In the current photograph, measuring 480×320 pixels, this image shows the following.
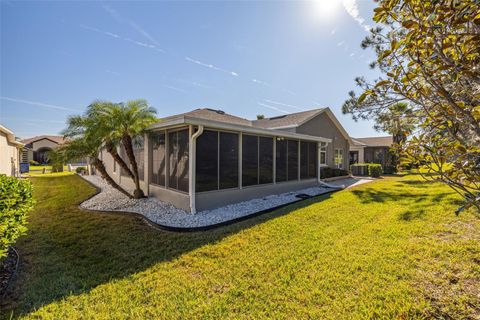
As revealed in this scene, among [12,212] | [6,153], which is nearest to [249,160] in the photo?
[12,212]

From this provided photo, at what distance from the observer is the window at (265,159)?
10.0 metres

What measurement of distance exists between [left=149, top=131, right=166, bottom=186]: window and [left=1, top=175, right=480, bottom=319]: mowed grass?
2.95 metres

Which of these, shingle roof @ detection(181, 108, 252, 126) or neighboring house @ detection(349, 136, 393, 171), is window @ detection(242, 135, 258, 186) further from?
neighboring house @ detection(349, 136, 393, 171)

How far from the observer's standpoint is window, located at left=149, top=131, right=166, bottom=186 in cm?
916

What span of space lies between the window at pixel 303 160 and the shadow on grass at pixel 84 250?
5.35 meters

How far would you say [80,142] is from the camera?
8172 mm

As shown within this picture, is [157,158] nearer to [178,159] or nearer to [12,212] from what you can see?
[178,159]

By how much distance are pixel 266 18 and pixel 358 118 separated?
7.59m

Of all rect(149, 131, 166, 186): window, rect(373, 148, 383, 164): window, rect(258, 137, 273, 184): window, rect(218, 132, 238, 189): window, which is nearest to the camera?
rect(218, 132, 238, 189): window

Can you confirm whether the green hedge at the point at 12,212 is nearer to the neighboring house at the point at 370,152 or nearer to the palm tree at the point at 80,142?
the palm tree at the point at 80,142

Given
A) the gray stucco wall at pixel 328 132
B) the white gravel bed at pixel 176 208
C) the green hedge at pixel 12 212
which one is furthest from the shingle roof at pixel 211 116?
the green hedge at pixel 12 212

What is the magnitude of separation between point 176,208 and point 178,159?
6.29 feet

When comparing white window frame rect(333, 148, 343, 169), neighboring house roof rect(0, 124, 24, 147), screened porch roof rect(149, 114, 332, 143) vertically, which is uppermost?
neighboring house roof rect(0, 124, 24, 147)

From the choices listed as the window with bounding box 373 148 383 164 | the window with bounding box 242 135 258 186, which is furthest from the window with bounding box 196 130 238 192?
the window with bounding box 373 148 383 164
